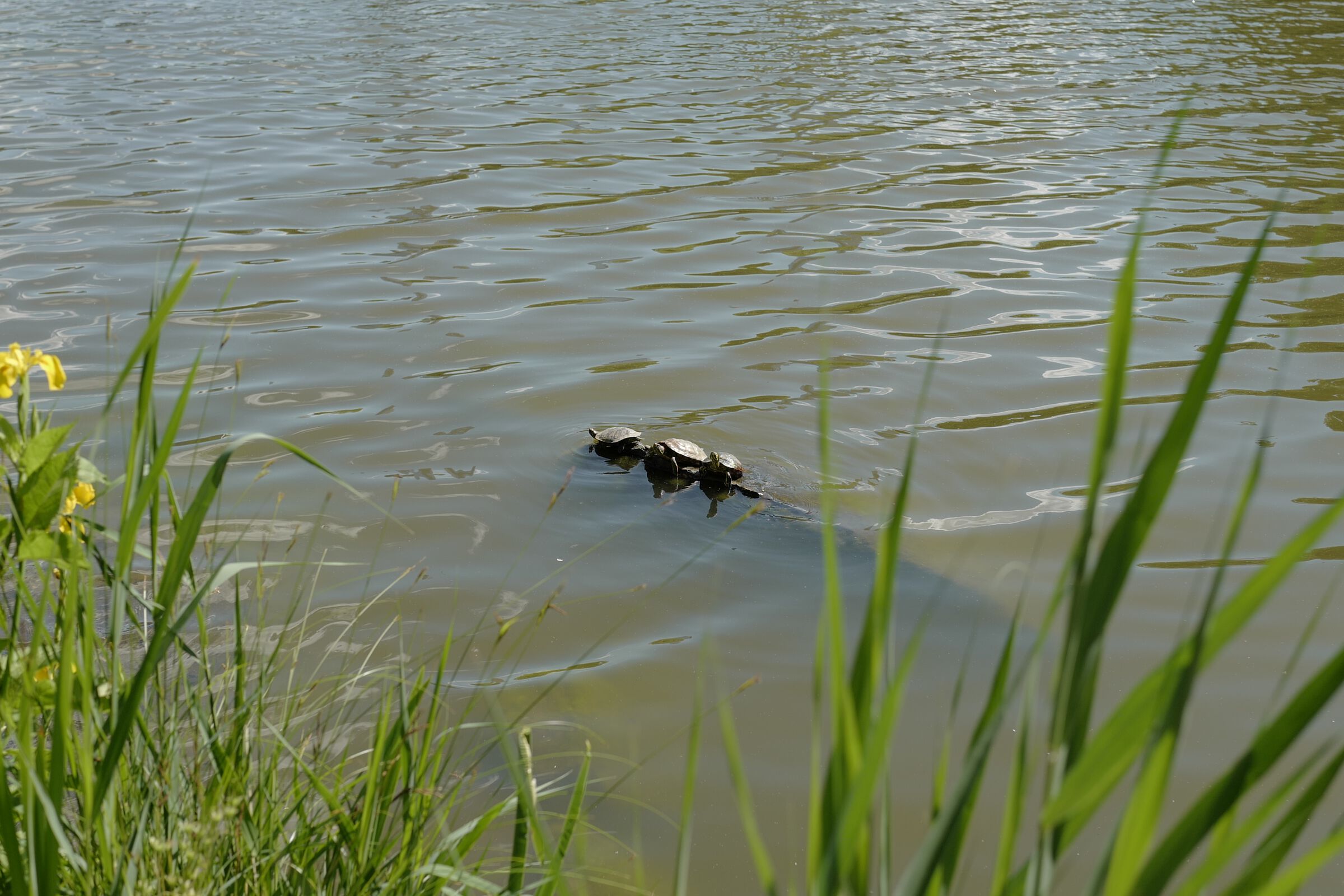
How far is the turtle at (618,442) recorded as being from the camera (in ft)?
15.6

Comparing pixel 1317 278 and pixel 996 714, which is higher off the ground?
pixel 996 714

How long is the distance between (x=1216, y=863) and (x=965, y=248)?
7.00 metres

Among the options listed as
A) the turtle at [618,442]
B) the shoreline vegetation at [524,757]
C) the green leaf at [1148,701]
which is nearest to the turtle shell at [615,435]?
the turtle at [618,442]

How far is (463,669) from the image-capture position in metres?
3.41

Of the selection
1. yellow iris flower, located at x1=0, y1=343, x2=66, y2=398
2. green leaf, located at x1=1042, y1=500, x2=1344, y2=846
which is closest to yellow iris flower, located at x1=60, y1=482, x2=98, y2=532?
yellow iris flower, located at x1=0, y1=343, x2=66, y2=398

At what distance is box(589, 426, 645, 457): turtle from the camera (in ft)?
15.6

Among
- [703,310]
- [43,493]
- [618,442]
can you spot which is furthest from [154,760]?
[703,310]

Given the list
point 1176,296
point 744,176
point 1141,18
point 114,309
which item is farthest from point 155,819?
point 1141,18

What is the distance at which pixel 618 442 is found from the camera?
4762 mm

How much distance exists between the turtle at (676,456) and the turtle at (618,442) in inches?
3.4

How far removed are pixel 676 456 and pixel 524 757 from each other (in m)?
Result: 2.94

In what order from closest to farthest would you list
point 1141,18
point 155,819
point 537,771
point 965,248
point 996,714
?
point 996,714 → point 155,819 → point 537,771 → point 965,248 → point 1141,18

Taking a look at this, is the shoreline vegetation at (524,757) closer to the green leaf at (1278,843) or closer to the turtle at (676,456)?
the green leaf at (1278,843)

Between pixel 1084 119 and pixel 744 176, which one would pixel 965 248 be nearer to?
pixel 744 176
